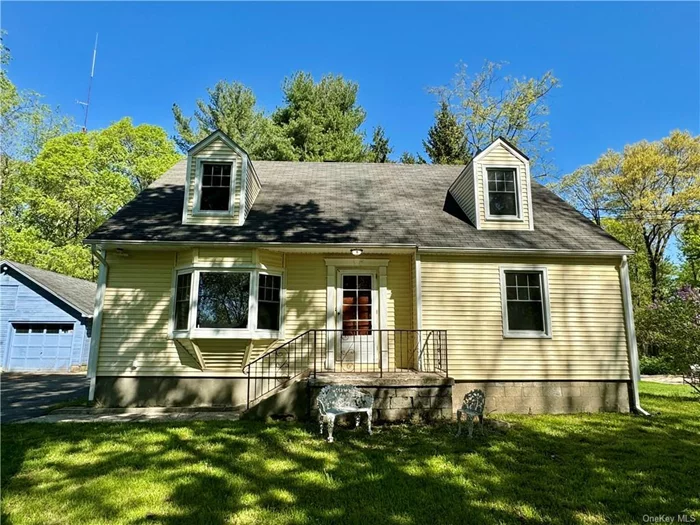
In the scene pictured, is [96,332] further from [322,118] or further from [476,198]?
[322,118]

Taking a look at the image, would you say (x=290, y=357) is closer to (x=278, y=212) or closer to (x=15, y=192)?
(x=278, y=212)

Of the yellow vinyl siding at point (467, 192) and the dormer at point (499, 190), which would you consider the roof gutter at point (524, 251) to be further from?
the yellow vinyl siding at point (467, 192)

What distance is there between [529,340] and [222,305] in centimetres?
653

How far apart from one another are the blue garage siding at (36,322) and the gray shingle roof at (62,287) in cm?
37

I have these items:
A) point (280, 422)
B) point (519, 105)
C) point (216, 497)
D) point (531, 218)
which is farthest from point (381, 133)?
point (216, 497)

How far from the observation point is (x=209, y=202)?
9.21 metres

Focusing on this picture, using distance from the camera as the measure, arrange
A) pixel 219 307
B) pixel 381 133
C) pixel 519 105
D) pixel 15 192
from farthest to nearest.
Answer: pixel 381 133
pixel 15 192
pixel 519 105
pixel 219 307

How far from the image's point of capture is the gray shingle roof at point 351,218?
28.2 ft

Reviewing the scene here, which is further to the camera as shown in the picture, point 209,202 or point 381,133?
point 381,133

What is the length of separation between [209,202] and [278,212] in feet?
5.22

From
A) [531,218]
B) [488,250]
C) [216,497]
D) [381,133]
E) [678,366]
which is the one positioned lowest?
[216,497]

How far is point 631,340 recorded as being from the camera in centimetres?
864

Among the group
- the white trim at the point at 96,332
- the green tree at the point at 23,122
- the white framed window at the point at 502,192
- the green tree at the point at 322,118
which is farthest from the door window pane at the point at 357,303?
the green tree at the point at 23,122

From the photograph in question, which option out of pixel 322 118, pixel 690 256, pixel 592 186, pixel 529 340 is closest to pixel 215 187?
pixel 529 340
